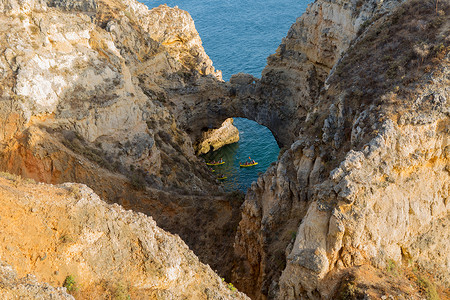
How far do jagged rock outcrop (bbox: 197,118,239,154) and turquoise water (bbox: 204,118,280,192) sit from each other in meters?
0.58

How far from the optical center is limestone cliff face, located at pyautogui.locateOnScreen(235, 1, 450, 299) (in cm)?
1568

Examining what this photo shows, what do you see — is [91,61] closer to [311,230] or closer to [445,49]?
[311,230]

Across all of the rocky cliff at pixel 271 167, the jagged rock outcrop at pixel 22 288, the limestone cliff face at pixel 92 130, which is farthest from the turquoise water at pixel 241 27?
the jagged rock outcrop at pixel 22 288

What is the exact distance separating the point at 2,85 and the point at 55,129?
3823mm

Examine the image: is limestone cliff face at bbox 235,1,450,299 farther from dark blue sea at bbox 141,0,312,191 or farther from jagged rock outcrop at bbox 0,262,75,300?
dark blue sea at bbox 141,0,312,191

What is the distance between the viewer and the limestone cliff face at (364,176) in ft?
51.4

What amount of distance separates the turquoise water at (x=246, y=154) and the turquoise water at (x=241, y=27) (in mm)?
11635

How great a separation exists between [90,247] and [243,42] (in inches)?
2475

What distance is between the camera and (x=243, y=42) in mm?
71250

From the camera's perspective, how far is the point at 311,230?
16.2 m

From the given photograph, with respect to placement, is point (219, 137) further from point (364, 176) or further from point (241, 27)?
point (364, 176)

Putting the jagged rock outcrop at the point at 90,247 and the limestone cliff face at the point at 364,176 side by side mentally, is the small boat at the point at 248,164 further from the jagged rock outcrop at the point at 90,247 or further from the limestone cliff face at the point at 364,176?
the jagged rock outcrop at the point at 90,247

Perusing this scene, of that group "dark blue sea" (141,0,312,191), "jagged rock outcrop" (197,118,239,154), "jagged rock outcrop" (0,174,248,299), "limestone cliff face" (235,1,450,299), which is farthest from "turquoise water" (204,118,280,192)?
"jagged rock outcrop" (0,174,248,299)

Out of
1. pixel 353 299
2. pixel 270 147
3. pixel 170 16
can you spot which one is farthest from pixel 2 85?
pixel 270 147
